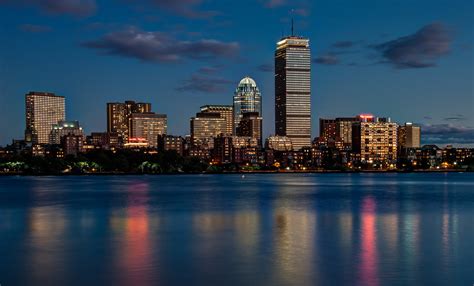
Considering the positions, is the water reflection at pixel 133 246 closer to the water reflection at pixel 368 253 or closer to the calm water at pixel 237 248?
the calm water at pixel 237 248

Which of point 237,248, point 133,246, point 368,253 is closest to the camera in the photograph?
point 368,253

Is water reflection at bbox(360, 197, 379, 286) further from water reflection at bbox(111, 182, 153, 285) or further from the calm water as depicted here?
water reflection at bbox(111, 182, 153, 285)

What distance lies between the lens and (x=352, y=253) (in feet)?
87.2

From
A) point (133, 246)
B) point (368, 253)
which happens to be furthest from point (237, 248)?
point (368, 253)

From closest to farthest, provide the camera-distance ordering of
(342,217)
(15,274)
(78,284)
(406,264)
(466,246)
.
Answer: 1. (78,284)
2. (15,274)
3. (406,264)
4. (466,246)
5. (342,217)

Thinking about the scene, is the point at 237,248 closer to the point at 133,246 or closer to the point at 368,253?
the point at 133,246

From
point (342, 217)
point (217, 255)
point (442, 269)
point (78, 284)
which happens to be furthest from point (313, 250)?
point (342, 217)

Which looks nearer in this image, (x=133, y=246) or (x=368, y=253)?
(x=368, y=253)

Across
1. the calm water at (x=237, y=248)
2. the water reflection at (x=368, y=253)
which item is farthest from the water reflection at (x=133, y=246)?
the water reflection at (x=368, y=253)

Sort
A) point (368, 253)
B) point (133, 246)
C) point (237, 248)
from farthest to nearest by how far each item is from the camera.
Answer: point (133, 246) < point (237, 248) < point (368, 253)

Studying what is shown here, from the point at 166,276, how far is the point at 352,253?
8.95 m

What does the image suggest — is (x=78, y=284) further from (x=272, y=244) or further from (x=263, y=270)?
(x=272, y=244)

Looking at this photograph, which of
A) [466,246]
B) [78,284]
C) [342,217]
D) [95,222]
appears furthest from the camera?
[342,217]

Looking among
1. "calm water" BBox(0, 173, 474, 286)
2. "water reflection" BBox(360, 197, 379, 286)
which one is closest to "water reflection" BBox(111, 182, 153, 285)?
"calm water" BBox(0, 173, 474, 286)
